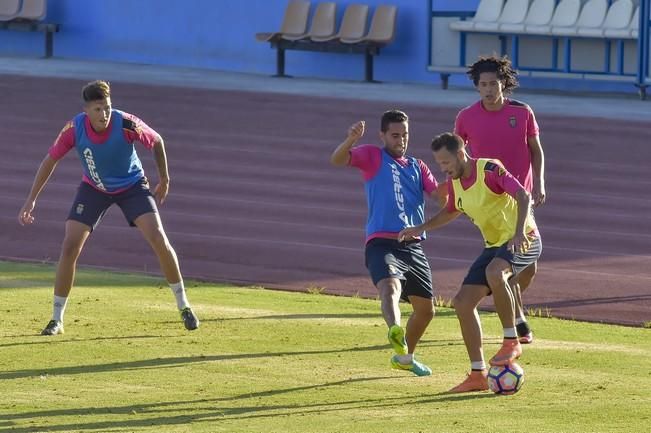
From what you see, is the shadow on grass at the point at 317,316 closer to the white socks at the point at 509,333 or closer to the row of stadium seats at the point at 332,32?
the white socks at the point at 509,333

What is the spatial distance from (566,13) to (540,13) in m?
0.54

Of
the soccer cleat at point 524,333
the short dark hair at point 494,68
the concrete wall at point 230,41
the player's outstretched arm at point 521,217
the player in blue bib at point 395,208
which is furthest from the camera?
the concrete wall at point 230,41

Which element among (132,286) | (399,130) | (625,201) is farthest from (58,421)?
(625,201)

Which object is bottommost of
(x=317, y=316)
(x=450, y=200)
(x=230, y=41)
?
(x=230, y=41)

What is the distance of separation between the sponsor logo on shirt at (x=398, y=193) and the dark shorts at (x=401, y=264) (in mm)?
176

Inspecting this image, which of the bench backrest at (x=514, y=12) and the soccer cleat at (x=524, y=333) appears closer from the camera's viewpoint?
the soccer cleat at (x=524, y=333)

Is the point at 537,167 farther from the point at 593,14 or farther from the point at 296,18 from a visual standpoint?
the point at 296,18

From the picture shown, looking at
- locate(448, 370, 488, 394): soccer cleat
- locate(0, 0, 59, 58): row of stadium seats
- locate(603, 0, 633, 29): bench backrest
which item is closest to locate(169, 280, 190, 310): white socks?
locate(448, 370, 488, 394): soccer cleat

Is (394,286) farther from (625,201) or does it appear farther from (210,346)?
(625,201)

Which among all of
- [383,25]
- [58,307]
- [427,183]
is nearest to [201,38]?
[383,25]

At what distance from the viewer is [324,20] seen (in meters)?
31.6

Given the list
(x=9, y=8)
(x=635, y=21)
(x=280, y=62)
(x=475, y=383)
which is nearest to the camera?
(x=475, y=383)

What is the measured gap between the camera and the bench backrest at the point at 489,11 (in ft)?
96.3

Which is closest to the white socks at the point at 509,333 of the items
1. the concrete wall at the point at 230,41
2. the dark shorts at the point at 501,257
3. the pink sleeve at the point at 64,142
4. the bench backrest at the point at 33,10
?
the dark shorts at the point at 501,257
